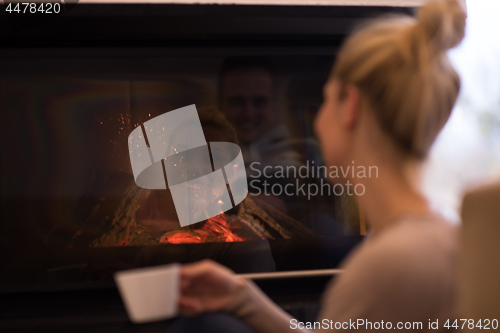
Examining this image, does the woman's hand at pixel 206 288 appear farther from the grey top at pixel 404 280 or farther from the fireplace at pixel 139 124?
the fireplace at pixel 139 124


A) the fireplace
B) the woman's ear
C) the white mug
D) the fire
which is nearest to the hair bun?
the woman's ear

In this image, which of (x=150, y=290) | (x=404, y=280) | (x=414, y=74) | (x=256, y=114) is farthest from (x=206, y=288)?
(x=256, y=114)

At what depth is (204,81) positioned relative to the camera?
1281mm

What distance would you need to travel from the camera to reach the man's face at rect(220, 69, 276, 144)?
1.28 m

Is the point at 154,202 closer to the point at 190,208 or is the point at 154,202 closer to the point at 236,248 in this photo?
the point at 190,208

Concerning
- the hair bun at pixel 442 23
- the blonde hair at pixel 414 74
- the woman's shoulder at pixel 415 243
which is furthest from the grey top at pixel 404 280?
the hair bun at pixel 442 23

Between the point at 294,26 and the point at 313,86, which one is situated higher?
the point at 294,26

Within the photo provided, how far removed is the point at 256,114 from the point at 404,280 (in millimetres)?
940

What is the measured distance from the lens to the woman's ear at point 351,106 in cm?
52

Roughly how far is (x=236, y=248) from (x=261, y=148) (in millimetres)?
336

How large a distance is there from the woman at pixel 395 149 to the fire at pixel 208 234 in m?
0.67

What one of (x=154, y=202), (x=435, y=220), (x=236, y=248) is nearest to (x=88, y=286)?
(x=154, y=202)

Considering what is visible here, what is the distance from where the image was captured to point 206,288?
621 millimetres

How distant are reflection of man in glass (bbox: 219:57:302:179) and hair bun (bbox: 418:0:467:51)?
32.4 inches
